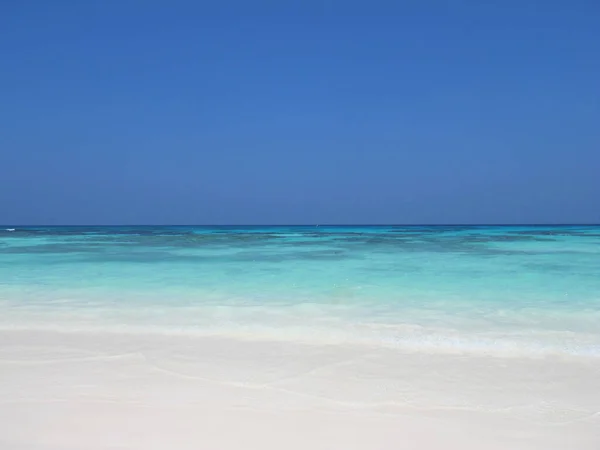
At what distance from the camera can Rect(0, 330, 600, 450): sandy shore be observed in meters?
2.32

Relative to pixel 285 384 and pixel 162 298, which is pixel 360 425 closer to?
pixel 285 384

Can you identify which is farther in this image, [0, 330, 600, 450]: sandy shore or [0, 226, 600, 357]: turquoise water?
[0, 226, 600, 357]: turquoise water

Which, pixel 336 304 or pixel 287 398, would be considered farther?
pixel 336 304

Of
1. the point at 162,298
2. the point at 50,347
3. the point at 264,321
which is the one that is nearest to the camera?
the point at 50,347

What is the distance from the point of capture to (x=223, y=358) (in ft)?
12.2

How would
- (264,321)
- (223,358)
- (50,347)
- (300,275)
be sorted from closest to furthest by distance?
1. (223,358)
2. (50,347)
3. (264,321)
4. (300,275)

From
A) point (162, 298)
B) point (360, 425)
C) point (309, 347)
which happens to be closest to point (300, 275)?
point (162, 298)

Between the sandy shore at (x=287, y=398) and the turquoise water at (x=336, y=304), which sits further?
the turquoise water at (x=336, y=304)

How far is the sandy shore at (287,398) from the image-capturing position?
7.63 ft

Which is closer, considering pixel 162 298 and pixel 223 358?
pixel 223 358

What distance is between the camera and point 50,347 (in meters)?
4.00

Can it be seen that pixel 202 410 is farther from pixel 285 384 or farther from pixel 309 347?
pixel 309 347

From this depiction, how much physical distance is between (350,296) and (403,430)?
14.7 feet

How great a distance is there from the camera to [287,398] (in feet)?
9.34
